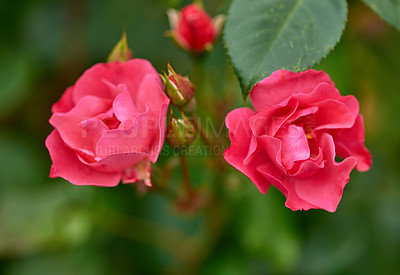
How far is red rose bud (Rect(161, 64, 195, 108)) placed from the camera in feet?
2.47

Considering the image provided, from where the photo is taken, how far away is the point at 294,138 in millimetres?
675

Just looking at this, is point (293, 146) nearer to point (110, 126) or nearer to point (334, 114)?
point (334, 114)

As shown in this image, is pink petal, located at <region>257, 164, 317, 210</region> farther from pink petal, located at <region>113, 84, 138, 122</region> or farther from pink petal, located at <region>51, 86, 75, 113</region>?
pink petal, located at <region>51, 86, 75, 113</region>

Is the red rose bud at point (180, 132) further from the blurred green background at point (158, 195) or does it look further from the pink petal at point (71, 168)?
the blurred green background at point (158, 195)

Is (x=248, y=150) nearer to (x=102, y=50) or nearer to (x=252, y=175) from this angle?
(x=252, y=175)

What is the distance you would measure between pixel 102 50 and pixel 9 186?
58 cm

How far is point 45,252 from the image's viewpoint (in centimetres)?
138

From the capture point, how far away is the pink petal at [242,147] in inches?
26.4

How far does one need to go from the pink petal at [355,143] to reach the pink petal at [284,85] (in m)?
0.09

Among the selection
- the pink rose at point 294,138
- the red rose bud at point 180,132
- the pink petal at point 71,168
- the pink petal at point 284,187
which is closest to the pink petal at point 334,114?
the pink rose at point 294,138

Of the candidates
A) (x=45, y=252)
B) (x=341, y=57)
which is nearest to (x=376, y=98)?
(x=341, y=57)

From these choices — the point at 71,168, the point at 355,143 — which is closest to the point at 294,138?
the point at 355,143

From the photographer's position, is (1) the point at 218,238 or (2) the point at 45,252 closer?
(1) the point at 218,238

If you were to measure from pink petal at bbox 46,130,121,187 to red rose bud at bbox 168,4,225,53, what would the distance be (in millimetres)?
401
